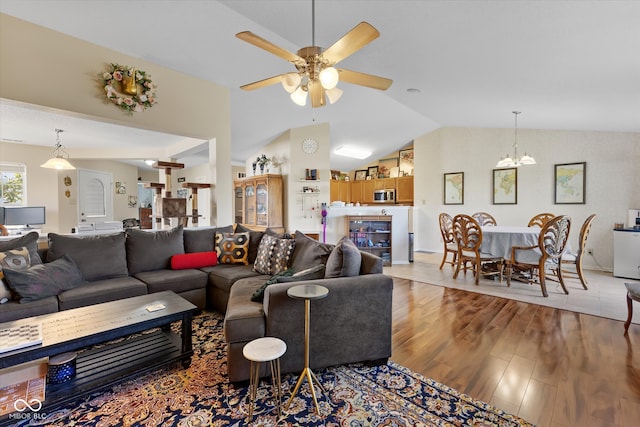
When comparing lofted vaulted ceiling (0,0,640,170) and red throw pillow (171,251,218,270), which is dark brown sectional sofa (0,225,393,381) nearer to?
red throw pillow (171,251,218,270)

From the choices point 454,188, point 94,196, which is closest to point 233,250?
point 454,188

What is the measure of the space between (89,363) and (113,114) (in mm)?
2541

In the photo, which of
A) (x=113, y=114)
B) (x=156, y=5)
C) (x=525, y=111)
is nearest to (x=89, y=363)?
(x=113, y=114)

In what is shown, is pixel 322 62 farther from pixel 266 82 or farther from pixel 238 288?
pixel 238 288

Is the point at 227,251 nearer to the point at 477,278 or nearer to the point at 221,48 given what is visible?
the point at 221,48

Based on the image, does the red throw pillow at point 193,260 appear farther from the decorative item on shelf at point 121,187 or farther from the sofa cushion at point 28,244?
the decorative item on shelf at point 121,187

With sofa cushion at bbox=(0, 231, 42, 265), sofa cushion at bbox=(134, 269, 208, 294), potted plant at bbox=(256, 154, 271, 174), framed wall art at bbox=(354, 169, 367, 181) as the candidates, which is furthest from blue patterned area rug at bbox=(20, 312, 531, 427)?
framed wall art at bbox=(354, 169, 367, 181)

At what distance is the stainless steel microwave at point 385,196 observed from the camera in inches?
317

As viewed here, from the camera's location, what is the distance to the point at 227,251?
141 inches

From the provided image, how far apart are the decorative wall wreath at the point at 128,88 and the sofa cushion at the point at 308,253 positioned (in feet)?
7.68

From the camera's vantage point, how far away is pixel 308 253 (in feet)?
9.19

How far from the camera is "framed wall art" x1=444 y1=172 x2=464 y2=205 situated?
6.73 metres

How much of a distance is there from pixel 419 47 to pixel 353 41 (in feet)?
4.53

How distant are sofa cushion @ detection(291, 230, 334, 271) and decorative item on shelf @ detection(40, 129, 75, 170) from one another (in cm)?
421
